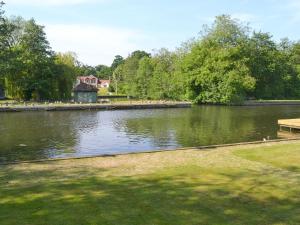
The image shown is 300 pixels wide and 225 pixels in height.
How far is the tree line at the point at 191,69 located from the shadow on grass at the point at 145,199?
2096 inches

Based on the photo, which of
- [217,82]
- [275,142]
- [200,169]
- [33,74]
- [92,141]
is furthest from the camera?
[217,82]

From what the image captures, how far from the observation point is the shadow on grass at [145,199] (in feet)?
31.7

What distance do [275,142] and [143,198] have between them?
14.6 meters

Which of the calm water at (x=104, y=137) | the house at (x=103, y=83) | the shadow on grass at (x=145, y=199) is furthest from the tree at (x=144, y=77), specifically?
the shadow on grass at (x=145, y=199)

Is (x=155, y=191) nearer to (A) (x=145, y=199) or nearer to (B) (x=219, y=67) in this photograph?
(A) (x=145, y=199)

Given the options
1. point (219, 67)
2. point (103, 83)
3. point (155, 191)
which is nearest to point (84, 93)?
point (219, 67)

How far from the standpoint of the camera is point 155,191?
12.2 metres

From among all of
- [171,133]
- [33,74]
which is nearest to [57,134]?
[171,133]

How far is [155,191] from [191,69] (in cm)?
8515

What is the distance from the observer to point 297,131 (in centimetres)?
3822

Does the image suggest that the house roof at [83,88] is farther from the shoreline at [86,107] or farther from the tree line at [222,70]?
the tree line at [222,70]

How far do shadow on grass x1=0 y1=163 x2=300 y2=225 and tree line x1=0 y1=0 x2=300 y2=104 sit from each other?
53.2m

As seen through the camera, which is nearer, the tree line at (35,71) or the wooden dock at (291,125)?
the wooden dock at (291,125)

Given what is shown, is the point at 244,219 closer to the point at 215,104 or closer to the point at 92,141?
the point at 92,141
